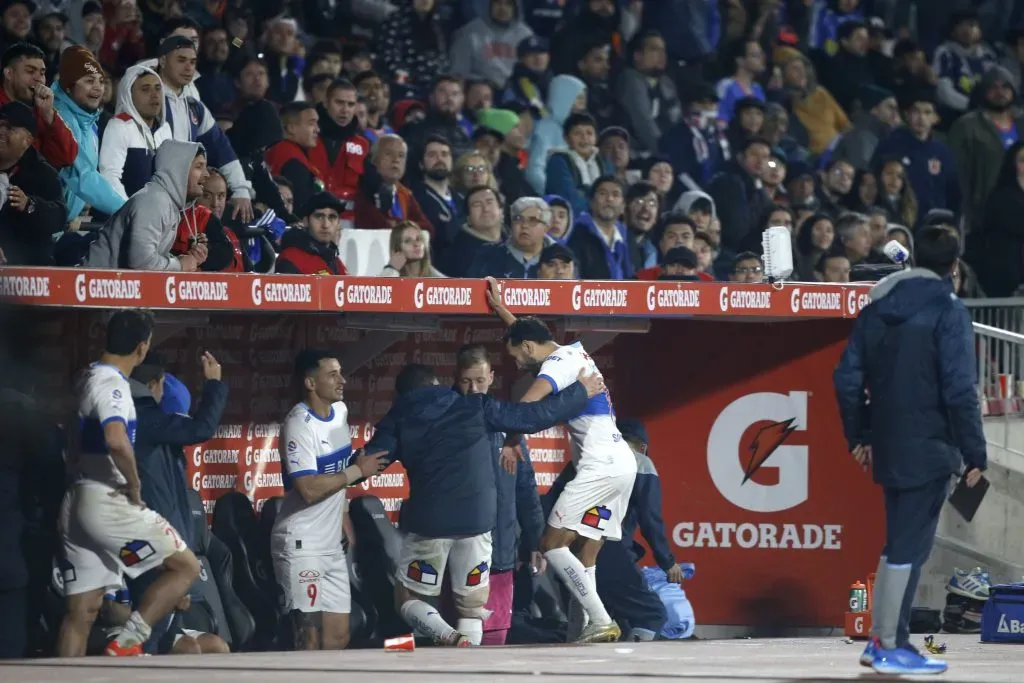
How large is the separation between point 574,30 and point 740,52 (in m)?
1.78

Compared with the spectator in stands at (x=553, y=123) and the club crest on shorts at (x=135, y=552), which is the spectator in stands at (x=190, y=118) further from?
the spectator in stands at (x=553, y=123)

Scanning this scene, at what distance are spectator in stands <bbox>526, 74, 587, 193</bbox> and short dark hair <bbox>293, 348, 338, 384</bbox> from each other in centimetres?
449

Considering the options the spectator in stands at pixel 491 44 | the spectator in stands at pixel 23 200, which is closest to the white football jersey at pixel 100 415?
the spectator in stands at pixel 23 200

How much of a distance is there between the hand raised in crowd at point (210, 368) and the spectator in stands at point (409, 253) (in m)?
1.61

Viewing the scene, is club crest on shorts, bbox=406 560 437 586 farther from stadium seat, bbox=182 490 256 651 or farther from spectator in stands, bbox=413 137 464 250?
spectator in stands, bbox=413 137 464 250

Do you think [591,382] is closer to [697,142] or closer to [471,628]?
[471,628]

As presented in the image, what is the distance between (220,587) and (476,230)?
10.4ft

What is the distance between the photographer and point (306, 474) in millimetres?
9992

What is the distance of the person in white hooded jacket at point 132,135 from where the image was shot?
33.8 ft

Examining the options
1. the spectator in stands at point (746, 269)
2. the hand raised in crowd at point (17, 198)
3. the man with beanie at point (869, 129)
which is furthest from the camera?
the man with beanie at point (869, 129)

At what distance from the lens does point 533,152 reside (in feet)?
49.0

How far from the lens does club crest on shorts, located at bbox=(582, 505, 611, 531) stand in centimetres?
1066

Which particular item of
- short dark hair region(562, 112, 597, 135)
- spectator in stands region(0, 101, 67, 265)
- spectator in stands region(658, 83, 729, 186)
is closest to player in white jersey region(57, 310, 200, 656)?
spectator in stands region(0, 101, 67, 265)

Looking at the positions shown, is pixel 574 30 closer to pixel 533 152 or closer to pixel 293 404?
pixel 533 152
